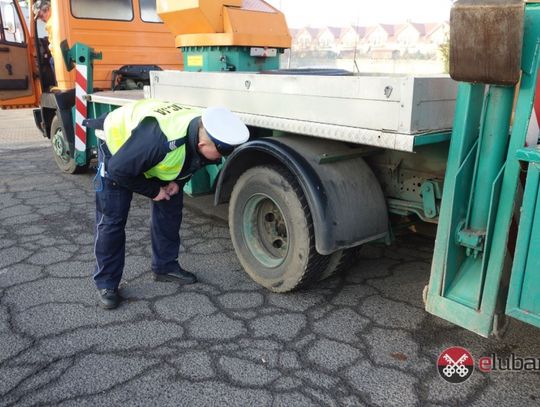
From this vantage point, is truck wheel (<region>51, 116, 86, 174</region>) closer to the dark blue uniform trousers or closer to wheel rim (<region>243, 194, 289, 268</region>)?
the dark blue uniform trousers

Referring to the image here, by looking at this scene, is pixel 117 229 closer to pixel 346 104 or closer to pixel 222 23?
pixel 346 104

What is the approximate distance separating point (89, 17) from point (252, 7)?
1.91 meters

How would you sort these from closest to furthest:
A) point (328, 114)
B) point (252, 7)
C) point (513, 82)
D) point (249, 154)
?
point (513, 82), point (328, 114), point (249, 154), point (252, 7)

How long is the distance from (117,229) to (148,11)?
4.18m

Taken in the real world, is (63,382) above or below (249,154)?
below

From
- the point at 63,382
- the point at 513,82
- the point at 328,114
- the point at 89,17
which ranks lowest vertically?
the point at 63,382

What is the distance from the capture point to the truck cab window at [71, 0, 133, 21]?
228 inches

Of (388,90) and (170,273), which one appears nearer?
(388,90)

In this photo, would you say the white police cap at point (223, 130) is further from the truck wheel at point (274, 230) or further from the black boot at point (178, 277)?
the black boot at point (178, 277)

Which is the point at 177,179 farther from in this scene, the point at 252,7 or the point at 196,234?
the point at 252,7

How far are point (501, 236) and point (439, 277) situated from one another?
0.39m

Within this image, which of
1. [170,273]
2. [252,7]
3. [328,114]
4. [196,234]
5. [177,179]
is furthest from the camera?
[252,7]

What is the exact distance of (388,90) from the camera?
7.80ft

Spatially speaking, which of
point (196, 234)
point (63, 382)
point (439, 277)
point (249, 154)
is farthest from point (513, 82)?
point (196, 234)
